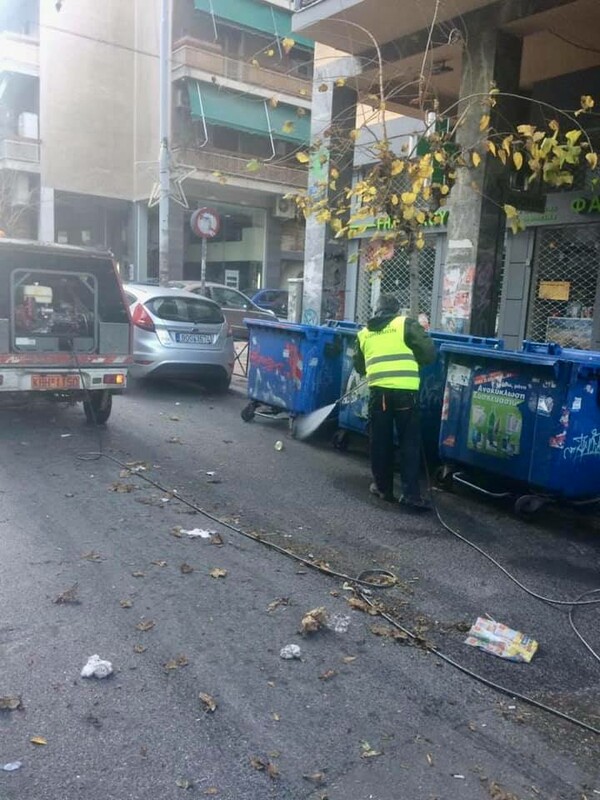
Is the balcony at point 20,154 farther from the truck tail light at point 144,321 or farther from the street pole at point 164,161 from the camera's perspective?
the truck tail light at point 144,321

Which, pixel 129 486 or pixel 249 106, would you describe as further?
pixel 249 106

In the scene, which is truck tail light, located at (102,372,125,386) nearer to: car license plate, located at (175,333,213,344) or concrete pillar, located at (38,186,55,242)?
car license plate, located at (175,333,213,344)

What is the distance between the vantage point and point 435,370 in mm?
6824

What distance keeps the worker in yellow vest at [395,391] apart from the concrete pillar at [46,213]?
23637 millimetres

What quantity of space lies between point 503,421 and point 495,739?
3.24 meters

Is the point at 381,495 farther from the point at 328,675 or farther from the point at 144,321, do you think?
the point at 144,321

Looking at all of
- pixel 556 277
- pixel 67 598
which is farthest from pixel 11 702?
pixel 556 277

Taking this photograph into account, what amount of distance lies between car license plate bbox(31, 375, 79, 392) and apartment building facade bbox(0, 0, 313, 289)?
1859cm

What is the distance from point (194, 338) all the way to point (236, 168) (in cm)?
1854

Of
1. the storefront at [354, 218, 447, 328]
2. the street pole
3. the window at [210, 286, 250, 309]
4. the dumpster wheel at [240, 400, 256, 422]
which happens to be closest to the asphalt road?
the dumpster wheel at [240, 400, 256, 422]

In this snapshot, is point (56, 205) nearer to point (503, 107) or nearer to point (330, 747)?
point (503, 107)

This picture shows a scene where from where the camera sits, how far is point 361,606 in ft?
13.0

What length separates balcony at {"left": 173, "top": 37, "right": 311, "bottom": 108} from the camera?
2488 cm

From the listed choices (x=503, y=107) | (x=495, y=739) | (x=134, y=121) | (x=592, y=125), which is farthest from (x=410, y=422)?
(x=134, y=121)
